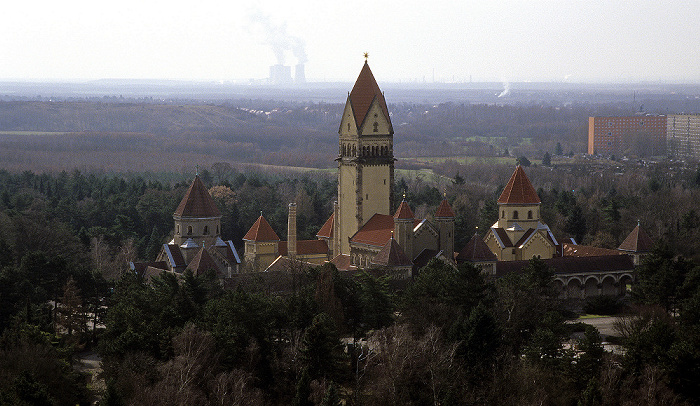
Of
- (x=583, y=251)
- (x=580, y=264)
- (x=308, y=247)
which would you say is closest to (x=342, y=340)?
(x=308, y=247)

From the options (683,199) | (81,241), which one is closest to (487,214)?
(683,199)

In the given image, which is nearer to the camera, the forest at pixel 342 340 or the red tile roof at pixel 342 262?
the forest at pixel 342 340

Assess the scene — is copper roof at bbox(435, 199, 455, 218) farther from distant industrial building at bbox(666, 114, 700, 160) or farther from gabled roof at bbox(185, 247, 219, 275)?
distant industrial building at bbox(666, 114, 700, 160)

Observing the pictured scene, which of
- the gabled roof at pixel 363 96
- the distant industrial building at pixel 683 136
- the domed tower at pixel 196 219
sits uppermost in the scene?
the gabled roof at pixel 363 96

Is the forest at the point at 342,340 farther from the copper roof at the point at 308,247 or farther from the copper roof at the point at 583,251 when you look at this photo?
the copper roof at the point at 308,247

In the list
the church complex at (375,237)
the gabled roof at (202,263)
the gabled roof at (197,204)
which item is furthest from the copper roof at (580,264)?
the gabled roof at (197,204)

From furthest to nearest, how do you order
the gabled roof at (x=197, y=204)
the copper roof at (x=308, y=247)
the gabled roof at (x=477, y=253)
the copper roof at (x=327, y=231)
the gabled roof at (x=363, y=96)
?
1. the copper roof at (x=327, y=231)
2. the copper roof at (x=308, y=247)
3. the gabled roof at (x=363, y=96)
4. the gabled roof at (x=197, y=204)
5. the gabled roof at (x=477, y=253)

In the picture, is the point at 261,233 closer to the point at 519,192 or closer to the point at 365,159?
the point at 365,159
